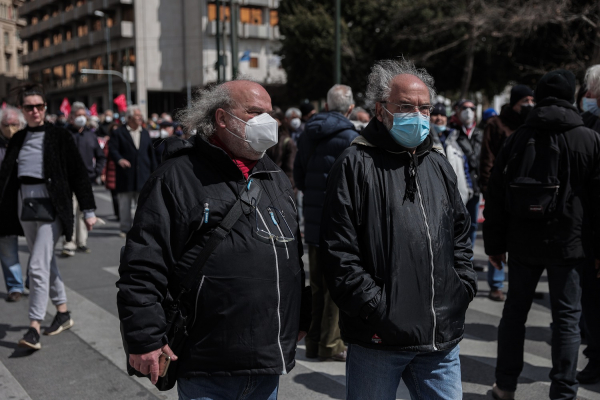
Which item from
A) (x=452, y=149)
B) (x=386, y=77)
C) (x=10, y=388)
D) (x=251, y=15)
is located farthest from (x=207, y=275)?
(x=251, y=15)

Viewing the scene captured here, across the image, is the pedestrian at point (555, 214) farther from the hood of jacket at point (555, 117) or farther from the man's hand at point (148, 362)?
the man's hand at point (148, 362)

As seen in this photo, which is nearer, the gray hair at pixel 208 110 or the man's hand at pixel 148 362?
the man's hand at pixel 148 362

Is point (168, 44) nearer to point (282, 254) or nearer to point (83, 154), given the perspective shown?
point (83, 154)

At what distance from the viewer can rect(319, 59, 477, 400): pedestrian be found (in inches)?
103

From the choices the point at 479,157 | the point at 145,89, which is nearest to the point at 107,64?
the point at 145,89

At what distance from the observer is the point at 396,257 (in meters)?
2.61

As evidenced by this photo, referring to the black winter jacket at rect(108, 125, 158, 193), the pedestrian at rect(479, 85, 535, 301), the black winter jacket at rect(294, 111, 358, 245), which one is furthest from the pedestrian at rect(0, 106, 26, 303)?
the pedestrian at rect(479, 85, 535, 301)

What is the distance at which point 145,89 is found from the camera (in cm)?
5425

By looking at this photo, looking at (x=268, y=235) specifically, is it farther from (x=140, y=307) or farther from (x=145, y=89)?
(x=145, y=89)

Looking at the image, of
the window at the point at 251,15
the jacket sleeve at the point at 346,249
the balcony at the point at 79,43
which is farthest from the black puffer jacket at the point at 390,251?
the balcony at the point at 79,43

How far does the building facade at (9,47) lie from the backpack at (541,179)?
94593 millimetres

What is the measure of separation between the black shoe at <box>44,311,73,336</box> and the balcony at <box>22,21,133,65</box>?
5224 centimetres

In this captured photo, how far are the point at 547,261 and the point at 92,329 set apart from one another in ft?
12.5

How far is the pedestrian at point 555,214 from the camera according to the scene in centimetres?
380
